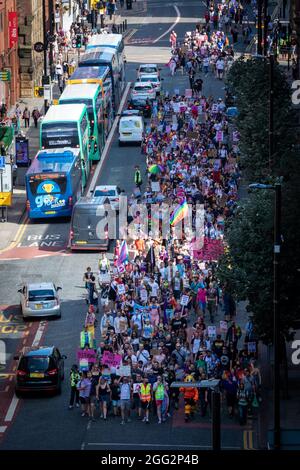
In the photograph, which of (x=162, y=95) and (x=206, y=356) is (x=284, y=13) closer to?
(x=162, y=95)

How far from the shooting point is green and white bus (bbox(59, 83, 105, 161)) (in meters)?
95.2

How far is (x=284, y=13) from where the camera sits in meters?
142

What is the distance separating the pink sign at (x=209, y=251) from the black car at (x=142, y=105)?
43.2 metres

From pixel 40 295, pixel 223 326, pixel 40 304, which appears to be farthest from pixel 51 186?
pixel 223 326

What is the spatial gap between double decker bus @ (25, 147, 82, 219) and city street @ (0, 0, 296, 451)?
2.63 feet

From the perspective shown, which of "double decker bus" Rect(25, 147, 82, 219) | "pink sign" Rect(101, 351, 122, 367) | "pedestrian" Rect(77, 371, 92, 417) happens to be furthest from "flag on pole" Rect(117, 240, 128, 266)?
"pedestrian" Rect(77, 371, 92, 417)

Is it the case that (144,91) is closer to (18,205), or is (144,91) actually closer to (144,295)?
(18,205)

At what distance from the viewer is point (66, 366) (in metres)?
58.7

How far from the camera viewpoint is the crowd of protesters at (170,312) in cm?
5206

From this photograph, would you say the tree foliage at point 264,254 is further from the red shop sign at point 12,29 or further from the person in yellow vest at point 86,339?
the red shop sign at point 12,29

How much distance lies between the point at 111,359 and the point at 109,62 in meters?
57.6

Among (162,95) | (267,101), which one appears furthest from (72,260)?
(162,95)

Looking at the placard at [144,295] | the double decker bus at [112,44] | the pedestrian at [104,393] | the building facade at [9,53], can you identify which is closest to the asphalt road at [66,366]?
the pedestrian at [104,393]
